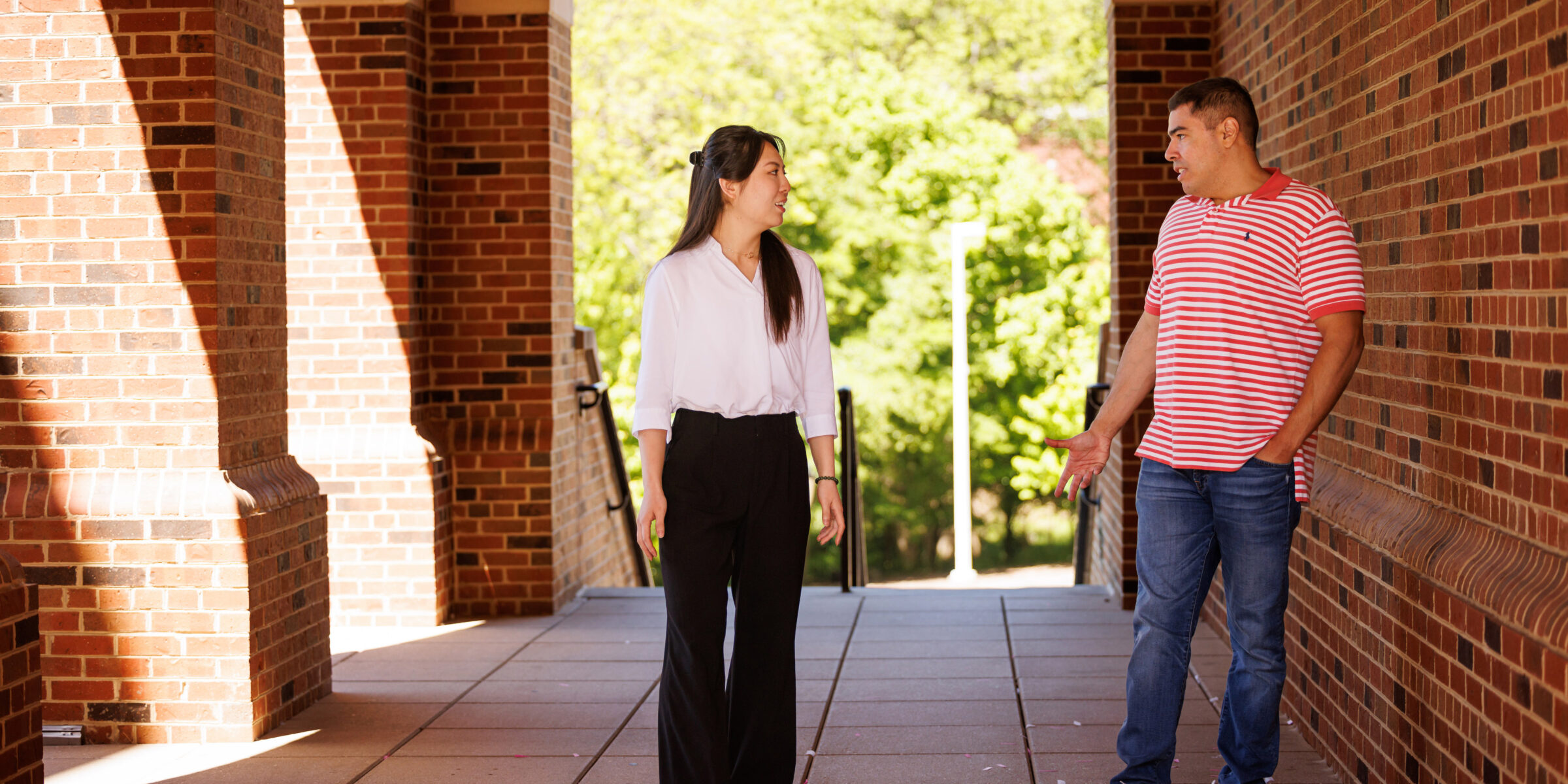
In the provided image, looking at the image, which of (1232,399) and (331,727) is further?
(331,727)

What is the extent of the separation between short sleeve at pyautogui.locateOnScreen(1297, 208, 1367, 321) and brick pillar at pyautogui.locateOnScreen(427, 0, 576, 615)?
422cm

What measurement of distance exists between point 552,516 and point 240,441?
2282mm

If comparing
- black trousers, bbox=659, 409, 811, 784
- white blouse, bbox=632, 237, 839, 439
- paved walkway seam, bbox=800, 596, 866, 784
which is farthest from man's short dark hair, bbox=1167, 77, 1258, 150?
paved walkway seam, bbox=800, 596, 866, 784

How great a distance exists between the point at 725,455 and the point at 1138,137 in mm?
4007

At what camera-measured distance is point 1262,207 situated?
3400 mm

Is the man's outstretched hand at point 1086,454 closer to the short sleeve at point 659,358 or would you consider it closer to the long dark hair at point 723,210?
the long dark hair at point 723,210

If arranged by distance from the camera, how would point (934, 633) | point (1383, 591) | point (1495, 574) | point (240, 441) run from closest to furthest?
point (1495, 574), point (1383, 591), point (240, 441), point (934, 633)

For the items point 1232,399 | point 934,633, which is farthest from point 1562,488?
point 934,633

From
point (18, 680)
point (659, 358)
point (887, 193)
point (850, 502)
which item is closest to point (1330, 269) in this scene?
point (659, 358)

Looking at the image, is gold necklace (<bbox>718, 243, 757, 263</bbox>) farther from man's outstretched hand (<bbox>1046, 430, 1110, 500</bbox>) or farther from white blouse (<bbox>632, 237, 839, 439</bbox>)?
man's outstretched hand (<bbox>1046, 430, 1110, 500</bbox>)

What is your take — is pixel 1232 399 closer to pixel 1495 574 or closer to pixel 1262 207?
pixel 1262 207

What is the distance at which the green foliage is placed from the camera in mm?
22656

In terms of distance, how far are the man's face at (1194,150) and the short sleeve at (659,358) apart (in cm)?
126

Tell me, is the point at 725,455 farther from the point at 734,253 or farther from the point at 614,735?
the point at 614,735
